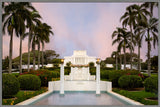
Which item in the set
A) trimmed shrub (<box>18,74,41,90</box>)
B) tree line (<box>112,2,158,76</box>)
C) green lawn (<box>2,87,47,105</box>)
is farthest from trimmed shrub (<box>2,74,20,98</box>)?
tree line (<box>112,2,158,76</box>)

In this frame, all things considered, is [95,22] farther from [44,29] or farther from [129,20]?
[44,29]

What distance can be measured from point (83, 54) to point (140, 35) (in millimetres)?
20063

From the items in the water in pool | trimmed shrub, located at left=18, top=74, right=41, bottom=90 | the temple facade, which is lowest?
the water in pool

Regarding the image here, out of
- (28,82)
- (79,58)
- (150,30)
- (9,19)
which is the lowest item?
(28,82)

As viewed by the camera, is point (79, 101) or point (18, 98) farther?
point (79, 101)

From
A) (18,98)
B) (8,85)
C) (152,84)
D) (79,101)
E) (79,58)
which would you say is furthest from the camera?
(79,58)

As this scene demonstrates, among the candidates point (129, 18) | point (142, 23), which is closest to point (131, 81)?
point (142, 23)

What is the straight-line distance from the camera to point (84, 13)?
9.79m

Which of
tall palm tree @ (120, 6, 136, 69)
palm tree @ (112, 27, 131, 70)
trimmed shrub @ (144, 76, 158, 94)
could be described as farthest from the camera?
palm tree @ (112, 27, 131, 70)

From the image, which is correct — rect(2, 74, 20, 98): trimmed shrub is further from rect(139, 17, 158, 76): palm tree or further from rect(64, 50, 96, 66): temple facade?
rect(64, 50, 96, 66): temple facade

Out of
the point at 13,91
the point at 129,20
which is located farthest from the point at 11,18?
the point at 129,20

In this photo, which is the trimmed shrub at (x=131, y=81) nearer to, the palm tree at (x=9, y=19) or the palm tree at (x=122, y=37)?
the palm tree at (x=9, y=19)

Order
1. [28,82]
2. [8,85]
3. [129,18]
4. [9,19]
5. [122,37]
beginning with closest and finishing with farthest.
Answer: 1. [8,85]
2. [28,82]
3. [9,19]
4. [129,18]
5. [122,37]

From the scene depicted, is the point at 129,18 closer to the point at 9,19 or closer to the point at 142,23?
the point at 142,23
